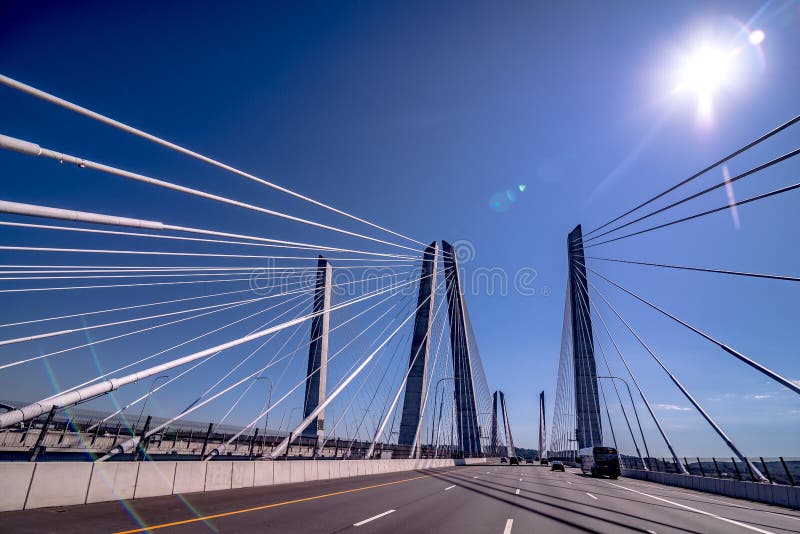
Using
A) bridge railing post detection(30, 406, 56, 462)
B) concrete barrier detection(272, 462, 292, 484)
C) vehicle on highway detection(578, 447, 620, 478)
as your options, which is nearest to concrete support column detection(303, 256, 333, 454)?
concrete barrier detection(272, 462, 292, 484)

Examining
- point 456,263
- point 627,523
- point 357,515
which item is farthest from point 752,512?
point 456,263

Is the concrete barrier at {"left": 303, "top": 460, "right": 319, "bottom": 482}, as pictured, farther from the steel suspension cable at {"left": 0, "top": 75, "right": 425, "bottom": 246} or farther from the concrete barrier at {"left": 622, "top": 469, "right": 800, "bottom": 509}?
the concrete barrier at {"left": 622, "top": 469, "right": 800, "bottom": 509}

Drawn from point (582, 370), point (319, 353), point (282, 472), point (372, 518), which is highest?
point (582, 370)

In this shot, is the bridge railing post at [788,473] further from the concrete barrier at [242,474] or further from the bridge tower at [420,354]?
the bridge tower at [420,354]

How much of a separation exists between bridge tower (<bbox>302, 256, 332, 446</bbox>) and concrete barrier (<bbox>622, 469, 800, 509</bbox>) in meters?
22.9

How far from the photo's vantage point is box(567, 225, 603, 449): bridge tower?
43344mm

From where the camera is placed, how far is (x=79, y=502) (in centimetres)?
992

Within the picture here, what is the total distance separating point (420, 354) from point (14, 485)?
32085mm

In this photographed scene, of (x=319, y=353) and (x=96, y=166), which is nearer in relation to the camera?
(x=96, y=166)

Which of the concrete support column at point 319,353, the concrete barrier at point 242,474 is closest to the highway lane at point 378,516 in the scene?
the concrete barrier at point 242,474

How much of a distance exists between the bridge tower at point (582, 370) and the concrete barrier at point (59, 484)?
4027 cm

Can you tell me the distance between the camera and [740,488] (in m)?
21.7

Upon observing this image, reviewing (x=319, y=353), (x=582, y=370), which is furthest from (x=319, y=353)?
(x=582, y=370)

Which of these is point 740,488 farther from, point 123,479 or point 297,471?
point 123,479
